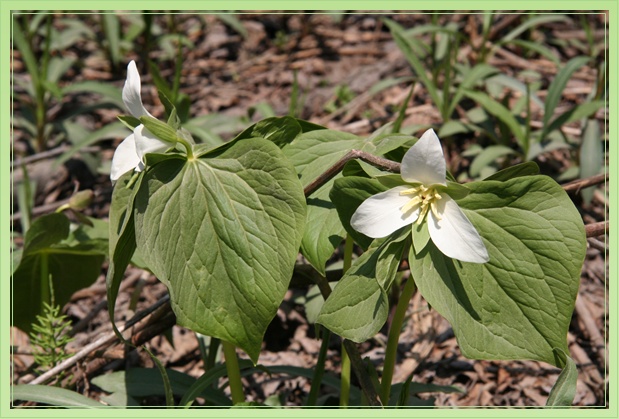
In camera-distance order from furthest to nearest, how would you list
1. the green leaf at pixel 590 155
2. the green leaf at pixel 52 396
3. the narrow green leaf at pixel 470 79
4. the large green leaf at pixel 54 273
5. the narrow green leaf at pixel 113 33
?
the narrow green leaf at pixel 113 33, the narrow green leaf at pixel 470 79, the green leaf at pixel 590 155, the large green leaf at pixel 54 273, the green leaf at pixel 52 396

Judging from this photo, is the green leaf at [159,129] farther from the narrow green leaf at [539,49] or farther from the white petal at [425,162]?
the narrow green leaf at [539,49]

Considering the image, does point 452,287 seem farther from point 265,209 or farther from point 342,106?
point 342,106

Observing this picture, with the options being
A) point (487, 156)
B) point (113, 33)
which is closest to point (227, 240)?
point (487, 156)

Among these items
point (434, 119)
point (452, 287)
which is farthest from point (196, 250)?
point (434, 119)

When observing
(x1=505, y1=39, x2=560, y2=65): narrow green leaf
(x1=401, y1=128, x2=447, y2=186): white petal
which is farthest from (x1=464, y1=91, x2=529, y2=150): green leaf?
(x1=401, y1=128, x2=447, y2=186): white petal

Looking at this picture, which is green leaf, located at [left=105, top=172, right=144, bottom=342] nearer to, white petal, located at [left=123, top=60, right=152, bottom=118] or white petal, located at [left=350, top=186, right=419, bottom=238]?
white petal, located at [left=123, top=60, right=152, bottom=118]

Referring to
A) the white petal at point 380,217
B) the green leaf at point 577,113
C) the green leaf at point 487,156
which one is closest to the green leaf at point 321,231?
the white petal at point 380,217
